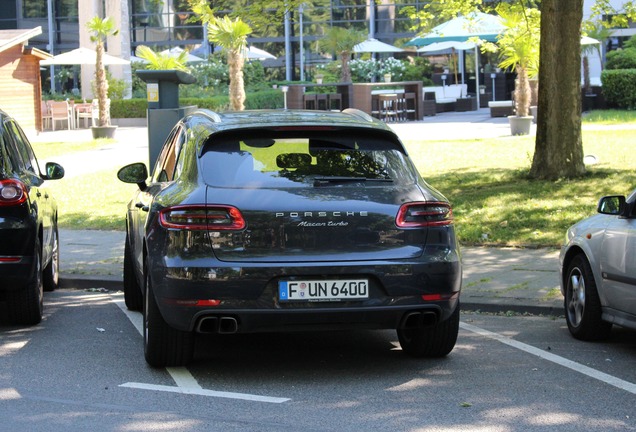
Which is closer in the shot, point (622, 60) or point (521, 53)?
point (521, 53)

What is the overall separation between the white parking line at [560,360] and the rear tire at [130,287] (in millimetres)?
2723

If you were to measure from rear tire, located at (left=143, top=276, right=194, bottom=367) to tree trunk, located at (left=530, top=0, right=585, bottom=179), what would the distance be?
10.3 m

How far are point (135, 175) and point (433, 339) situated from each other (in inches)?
111

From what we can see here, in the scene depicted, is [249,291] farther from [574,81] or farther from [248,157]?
[574,81]

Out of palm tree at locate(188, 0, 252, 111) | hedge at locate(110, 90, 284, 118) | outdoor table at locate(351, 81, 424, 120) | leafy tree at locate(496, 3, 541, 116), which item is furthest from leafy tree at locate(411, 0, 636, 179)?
hedge at locate(110, 90, 284, 118)

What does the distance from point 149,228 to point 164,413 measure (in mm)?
1428

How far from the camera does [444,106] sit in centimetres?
4381

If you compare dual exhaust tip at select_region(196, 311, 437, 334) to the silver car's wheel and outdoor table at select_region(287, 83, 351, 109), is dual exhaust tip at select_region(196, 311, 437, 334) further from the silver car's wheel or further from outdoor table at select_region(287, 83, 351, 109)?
outdoor table at select_region(287, 83, 351, 109)

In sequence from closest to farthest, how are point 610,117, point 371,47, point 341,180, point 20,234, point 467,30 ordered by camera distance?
point 341,180, point 20,234, point 610,117, point 467,30, point 371,47

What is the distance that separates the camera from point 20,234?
28.0ft

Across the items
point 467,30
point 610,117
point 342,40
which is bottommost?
point 610,117

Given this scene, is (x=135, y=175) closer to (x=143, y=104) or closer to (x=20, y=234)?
(x=20, y=234)

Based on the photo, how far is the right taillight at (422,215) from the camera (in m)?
6.83

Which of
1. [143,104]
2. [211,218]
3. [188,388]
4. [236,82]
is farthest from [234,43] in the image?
[188,388]
